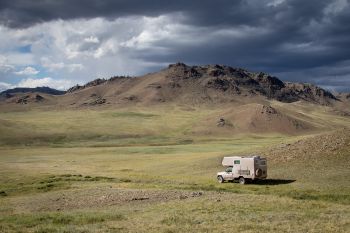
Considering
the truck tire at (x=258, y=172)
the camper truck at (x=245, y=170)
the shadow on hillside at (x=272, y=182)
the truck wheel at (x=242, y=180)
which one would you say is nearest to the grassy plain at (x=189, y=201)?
the shadow on hillside at (x=272, y=182)

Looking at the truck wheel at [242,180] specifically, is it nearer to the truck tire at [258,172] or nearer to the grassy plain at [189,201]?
the grassy plain at [189,201]

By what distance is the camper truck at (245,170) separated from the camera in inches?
1950

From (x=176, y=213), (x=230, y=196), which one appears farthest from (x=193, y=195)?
(x=176, y=213)

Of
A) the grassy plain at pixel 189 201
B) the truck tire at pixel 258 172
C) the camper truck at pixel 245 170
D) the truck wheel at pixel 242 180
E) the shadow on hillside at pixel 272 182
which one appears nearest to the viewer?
the grassy plain at pixel 189 201

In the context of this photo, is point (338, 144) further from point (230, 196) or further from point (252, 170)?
point (230, 196)

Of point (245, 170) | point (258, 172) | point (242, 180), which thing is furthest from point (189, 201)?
point (242, 180)

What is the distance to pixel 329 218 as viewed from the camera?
87.6ft

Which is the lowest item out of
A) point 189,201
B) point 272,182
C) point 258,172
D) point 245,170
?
point 272,182

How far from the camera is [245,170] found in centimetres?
5019

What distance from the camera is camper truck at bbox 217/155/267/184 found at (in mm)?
49531

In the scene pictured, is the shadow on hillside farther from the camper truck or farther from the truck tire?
the truck tire

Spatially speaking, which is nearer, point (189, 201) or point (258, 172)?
point (189, 201)

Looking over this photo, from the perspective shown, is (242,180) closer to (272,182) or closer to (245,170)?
(245,170)

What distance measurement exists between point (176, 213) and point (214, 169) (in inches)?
1329
